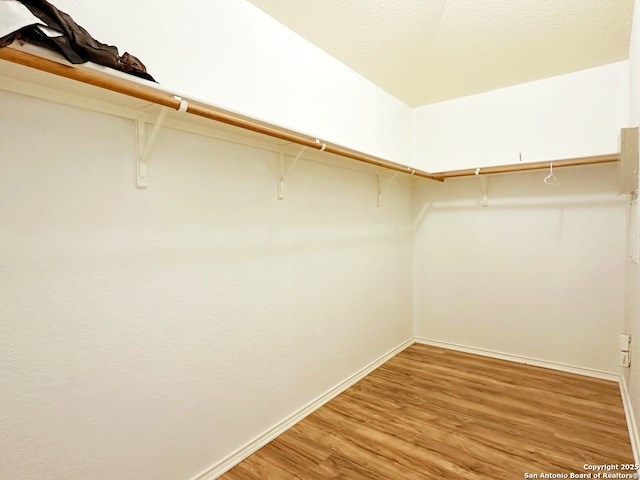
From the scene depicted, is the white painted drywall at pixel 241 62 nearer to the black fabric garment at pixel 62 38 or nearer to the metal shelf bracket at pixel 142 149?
the metal shelf bracket at pixel 142 149

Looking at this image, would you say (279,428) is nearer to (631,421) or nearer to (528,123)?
(631,421)

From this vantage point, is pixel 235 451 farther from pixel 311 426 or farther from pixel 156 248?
pixel 156 248

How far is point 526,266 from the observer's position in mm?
2889

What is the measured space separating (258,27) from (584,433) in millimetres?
2853

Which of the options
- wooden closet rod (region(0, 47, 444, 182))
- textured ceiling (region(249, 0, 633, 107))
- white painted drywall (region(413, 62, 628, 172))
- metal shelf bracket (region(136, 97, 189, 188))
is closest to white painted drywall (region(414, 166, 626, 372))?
white painted drywall (region(413, 62, 628, 172))

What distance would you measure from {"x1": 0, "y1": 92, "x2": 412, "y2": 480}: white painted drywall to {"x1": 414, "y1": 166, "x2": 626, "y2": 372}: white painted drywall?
4.97 feet

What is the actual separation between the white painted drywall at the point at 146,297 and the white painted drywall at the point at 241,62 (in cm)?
27

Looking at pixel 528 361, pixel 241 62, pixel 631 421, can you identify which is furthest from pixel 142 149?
pixel 528 361

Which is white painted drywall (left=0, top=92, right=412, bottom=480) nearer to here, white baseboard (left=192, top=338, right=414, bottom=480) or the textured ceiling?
white baseboard (left=192, top=338, right=414, bottom=480)

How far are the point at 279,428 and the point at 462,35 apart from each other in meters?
2.75

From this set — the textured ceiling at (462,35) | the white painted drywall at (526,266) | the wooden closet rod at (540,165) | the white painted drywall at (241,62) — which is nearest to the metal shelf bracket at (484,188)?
the white painted drywall at (526,266)

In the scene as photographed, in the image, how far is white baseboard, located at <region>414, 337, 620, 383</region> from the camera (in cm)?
261

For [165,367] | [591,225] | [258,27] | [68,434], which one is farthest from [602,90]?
[68,434]

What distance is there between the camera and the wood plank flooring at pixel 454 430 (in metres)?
1.67
